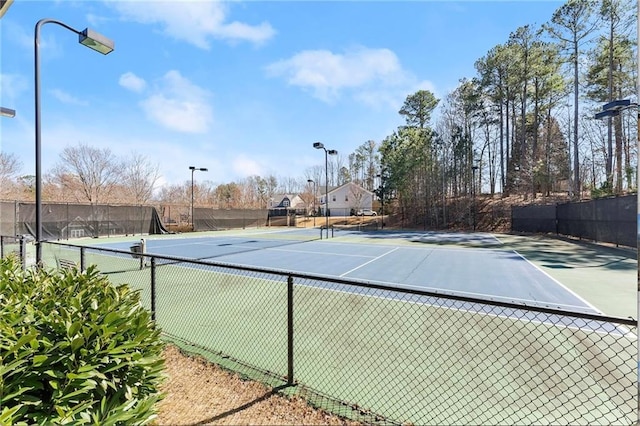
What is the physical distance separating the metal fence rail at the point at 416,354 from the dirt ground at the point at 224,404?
0.16 m

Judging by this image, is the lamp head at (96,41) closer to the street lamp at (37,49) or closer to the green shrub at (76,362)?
the street lamp at (37,49)

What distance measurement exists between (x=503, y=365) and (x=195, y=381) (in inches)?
120

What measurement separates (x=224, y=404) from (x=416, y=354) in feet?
6.85

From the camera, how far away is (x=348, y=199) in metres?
50.9

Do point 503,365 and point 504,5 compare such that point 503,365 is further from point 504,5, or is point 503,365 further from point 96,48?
point 96,48

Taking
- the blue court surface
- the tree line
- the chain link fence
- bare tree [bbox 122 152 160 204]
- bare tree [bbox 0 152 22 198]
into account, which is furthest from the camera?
bare tree [bbox 122 152 160 204]

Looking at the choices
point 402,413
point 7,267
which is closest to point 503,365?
point 402,413

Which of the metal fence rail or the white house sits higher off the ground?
the white house

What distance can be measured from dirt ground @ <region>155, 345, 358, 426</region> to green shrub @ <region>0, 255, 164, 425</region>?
462 mm

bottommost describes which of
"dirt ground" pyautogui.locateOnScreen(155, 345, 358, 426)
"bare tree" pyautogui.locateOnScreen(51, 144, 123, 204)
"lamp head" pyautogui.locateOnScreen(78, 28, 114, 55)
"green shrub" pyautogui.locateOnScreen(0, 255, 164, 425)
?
"dirt ground" pyautogui.locateOnScreen(155, 345, 358, 426)

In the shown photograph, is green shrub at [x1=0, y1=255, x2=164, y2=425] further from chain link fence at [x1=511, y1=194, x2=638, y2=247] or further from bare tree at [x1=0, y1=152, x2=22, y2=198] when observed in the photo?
bare tree at [x1=0, y1=152, x2=22, y2=198]

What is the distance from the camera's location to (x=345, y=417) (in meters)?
2.29

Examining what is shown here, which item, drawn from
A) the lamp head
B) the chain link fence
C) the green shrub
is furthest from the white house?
the green shrub

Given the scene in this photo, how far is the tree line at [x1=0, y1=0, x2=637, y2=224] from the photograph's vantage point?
1831 cm
